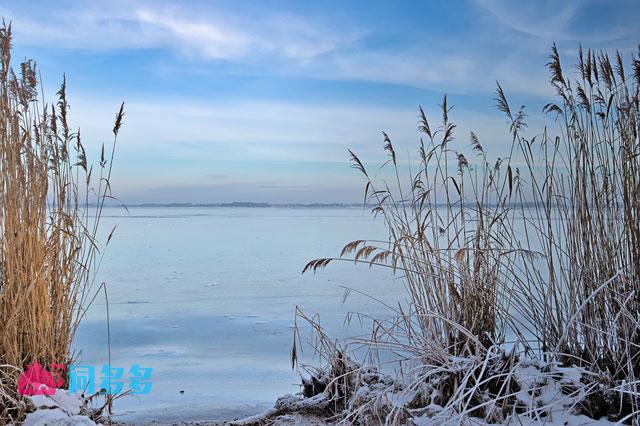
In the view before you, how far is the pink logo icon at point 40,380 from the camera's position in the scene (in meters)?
2.09

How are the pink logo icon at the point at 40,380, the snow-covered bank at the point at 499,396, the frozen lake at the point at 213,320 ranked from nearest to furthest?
the snow-covered bank at the point at 499,396 → the pink logo icon at the point at 40,380 → the frozen lake at the point at 213,320

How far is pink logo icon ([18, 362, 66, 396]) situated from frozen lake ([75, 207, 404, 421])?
45 centimetres

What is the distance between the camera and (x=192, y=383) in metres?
3.03

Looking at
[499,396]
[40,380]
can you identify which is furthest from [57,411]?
[499,396]

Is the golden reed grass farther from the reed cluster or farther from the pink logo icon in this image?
the reed cluster

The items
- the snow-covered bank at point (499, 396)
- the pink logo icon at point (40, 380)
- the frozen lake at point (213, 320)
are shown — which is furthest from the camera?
the frozen lake at point (213, 320)

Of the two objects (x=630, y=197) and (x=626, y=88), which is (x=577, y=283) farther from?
(x=626, y=88)

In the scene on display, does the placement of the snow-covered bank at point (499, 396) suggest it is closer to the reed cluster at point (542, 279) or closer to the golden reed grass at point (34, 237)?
the reed cluster at point (542, 279)

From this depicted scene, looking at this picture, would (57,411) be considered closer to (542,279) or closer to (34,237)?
(34,237)

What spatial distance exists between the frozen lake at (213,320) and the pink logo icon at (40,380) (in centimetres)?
45

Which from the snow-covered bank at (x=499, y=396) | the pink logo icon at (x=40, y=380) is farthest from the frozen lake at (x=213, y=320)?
the snow-covered bank at (x=499, y=396)

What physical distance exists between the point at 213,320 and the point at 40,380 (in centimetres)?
228

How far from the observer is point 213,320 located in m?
4.45

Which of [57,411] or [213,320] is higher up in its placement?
[57,411]
